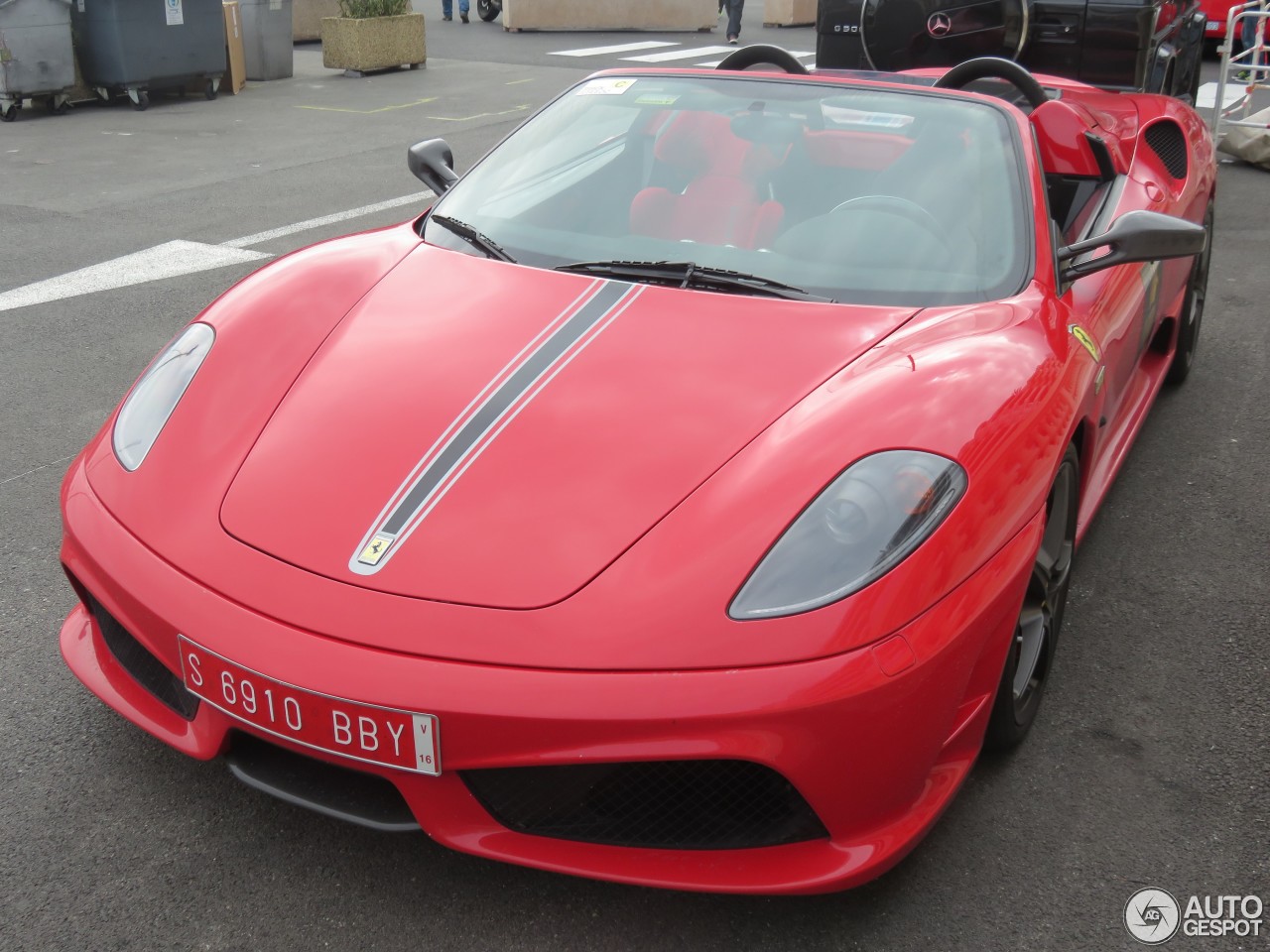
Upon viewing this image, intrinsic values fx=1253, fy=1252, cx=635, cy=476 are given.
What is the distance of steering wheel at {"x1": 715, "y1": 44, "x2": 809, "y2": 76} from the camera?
392 centimetres

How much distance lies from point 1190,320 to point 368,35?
1175 cm

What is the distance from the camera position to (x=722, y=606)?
76.1 inches

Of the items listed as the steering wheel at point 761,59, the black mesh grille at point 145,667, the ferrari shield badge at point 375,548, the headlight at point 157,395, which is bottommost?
the black mesh grille at point 145,667

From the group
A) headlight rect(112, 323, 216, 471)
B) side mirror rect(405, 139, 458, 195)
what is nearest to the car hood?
headlight rect(112, 323, 216, 471)

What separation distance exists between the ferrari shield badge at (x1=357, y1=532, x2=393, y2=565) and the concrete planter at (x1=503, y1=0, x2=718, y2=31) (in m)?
18.9

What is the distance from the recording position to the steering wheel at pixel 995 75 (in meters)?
3.60

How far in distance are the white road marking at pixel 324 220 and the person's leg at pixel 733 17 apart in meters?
11.6

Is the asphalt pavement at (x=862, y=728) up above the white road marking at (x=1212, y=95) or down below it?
below

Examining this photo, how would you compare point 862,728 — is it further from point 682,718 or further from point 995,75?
point 995,75

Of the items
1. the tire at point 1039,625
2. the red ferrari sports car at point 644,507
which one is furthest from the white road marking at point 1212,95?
the tire at point 1039,625

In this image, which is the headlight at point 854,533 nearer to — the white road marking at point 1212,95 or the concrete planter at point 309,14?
the white road marking at point 1212,95

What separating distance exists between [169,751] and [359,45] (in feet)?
43.0

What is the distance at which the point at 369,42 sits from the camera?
14.3 metres

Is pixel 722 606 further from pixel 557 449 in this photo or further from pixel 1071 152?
pixel 1071 152
